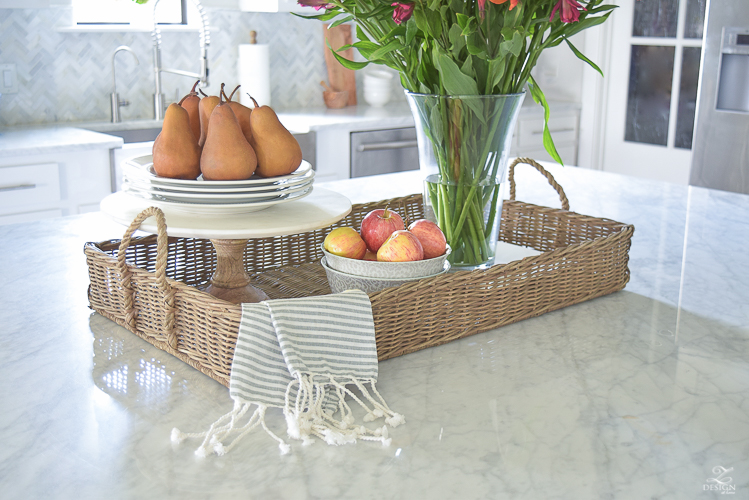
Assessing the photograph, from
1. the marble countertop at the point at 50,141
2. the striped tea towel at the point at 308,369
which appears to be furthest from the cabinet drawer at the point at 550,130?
the striped tea towel at the point at 308,369

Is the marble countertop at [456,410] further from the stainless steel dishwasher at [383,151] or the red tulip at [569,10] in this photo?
the stainless steel dishwasher at [383,151]

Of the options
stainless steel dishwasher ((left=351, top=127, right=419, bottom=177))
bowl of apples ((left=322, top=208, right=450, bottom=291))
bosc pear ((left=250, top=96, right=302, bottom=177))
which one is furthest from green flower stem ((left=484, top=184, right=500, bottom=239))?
stainless steel dishwasher ((left=351, top=127, right=419, bottom=177))

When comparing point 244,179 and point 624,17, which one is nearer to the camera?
point 244,179

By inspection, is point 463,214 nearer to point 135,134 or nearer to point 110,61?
point 135,134

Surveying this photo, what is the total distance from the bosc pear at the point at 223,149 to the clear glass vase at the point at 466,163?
0.30m

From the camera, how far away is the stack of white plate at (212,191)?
1.02 metres

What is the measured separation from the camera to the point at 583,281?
3.81ft

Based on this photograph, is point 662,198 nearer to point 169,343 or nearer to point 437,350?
point 437,350

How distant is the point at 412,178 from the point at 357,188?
239mm

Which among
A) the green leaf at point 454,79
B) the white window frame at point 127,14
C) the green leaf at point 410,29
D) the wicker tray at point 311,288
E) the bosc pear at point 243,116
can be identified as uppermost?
the white window frame at point 127,14

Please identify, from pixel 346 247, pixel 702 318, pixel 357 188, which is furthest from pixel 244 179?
pixel 357 188

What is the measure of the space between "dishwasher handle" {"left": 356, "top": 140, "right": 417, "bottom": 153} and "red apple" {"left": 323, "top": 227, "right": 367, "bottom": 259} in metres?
2.34

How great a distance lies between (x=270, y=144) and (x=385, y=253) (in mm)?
234

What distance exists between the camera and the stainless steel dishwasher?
3.38m
